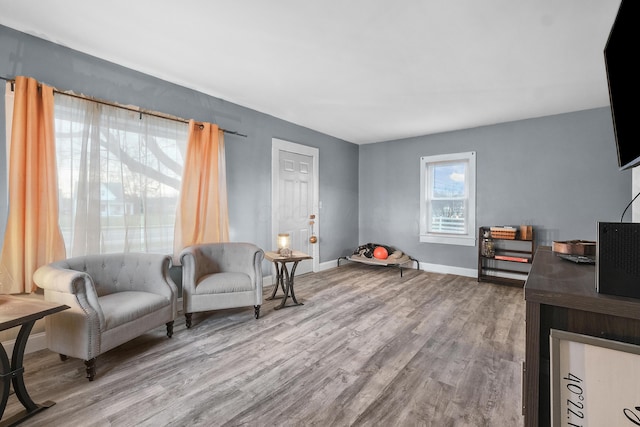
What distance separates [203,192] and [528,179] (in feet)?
15.6

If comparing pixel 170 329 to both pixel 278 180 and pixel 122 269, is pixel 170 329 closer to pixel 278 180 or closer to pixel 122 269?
pixel 122 269

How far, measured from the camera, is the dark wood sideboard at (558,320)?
709 mm

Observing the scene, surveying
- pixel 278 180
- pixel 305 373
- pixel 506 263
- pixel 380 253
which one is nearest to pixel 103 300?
pixel 305 373

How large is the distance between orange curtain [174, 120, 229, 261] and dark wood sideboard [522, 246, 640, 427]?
10.6 ft

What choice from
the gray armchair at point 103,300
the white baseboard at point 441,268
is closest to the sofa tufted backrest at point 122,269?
the gray armchair at point 103,300

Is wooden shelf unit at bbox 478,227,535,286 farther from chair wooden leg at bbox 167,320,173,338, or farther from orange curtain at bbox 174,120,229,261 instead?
chair wooden leg at bbox 167,320,173,338

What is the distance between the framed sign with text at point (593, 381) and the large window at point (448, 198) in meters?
4.62

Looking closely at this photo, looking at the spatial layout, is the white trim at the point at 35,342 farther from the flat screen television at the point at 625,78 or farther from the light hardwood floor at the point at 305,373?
the flat screen television at the point at 625,78

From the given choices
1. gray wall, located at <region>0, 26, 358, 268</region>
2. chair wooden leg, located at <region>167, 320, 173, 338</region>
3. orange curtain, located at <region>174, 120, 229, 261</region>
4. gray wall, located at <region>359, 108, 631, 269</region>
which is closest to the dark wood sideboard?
chair wooden leg, located at <region>167, 320, 173, 338</region>

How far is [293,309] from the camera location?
3354 millimetres

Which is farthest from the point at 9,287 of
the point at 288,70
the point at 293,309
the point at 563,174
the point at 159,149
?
the point at 563,174

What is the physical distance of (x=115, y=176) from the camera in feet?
9.12

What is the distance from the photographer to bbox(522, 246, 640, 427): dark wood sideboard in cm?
71

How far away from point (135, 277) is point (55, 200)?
91 centimetres
